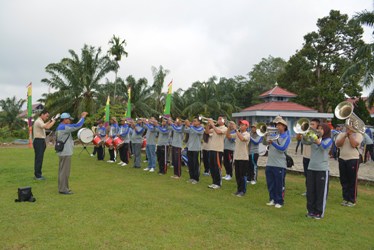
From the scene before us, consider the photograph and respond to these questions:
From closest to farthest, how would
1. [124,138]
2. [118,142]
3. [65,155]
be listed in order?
[65,155] < [118,142] < [124,138]

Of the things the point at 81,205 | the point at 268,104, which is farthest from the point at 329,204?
the point at 268,104

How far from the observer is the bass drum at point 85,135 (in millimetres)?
13372

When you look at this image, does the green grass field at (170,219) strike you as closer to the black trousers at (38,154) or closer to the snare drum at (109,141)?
the black trousers at (38,154)

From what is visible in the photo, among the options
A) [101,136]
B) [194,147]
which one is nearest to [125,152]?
[101,136]

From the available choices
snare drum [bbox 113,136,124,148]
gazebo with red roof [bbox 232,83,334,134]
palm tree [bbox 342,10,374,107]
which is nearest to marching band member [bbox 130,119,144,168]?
snare drum [bbox 113,136,124,148]

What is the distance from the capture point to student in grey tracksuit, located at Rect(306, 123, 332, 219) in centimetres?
641

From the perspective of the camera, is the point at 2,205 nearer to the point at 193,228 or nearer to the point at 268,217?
the point at 193,228

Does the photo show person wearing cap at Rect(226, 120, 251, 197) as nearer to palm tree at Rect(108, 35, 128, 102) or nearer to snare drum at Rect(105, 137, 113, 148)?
snare drum at Rect(105, 137, 113, 148)

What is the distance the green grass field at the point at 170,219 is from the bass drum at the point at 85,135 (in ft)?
13.5

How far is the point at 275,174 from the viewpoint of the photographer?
7.07m

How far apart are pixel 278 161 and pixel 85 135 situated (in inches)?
340

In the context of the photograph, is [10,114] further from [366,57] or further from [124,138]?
[366,57]

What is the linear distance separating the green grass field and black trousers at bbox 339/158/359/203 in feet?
1.09

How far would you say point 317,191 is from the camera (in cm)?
643
